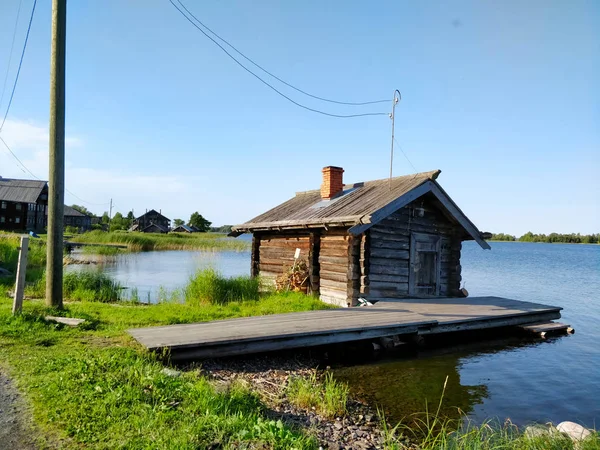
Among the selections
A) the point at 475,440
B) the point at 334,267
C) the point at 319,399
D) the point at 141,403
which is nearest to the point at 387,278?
the point at 334,267

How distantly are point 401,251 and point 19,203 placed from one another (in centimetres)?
5677

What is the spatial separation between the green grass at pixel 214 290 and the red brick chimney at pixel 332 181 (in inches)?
187

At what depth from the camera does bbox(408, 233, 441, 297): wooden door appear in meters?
14.3

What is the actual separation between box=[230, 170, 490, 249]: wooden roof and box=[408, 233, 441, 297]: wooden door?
1.17 metres

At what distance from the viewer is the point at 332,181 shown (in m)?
16.5

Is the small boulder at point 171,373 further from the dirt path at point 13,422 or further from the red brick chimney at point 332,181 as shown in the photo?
the red brick chimney at point 332,181

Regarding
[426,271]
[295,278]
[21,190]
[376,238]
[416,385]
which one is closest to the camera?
[416,385]

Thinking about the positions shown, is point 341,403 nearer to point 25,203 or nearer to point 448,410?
point 448,410

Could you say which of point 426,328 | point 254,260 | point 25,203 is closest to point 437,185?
point 426,328

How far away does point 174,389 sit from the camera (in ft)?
17.4

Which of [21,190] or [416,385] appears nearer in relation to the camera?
[416,385]

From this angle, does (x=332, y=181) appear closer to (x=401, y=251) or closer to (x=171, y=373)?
(x=401, y=251)

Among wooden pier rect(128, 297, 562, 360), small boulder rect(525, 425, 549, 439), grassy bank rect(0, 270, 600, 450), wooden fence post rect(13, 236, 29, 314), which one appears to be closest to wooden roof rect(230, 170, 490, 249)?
wooden pier rect(128, 297, 562, 360)

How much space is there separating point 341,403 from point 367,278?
6.91m
